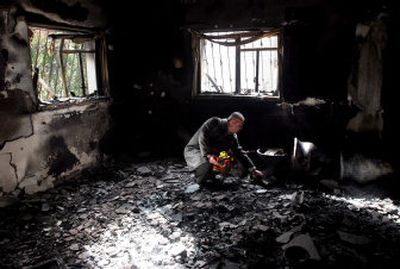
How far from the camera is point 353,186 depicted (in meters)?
5.85

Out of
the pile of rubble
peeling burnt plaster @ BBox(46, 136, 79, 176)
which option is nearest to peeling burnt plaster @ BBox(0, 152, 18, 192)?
the pile of rubble

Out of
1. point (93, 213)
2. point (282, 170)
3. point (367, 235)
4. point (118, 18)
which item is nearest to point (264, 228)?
point (367, 235)

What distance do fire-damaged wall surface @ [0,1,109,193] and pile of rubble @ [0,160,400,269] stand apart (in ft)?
1.30

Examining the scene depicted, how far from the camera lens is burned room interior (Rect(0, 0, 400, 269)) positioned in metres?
4.17

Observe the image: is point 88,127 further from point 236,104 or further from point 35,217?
point 236,104

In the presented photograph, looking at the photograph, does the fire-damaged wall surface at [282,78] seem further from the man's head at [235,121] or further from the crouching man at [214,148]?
the man's head at [235,121]

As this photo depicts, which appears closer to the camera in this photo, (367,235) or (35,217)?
(367,235)

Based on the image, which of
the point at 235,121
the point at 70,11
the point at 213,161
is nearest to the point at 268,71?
the point at 235,121

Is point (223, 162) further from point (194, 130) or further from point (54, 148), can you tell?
point (54, 148)

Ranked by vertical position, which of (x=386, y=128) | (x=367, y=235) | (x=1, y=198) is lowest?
(x=367, y=235)

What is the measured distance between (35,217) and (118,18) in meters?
4.66

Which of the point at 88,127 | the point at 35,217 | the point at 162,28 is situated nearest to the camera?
the point at 35,217

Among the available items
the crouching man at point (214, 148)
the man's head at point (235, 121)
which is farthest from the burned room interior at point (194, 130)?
the man's head at point (235, 121)

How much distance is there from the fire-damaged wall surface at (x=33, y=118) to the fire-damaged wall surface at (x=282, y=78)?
4.06 feet
